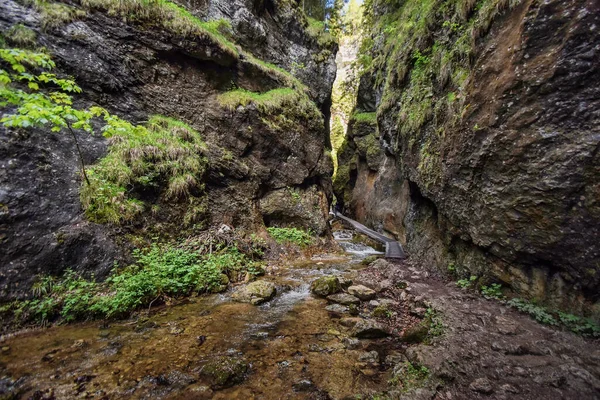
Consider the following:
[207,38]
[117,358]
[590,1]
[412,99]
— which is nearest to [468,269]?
[590,1]

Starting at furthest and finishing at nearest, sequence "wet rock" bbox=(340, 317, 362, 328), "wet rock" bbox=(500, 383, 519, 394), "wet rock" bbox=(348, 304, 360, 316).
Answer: "wet rock" bbox=(348, 304, 360, 316) < "wet rock" bbox=(340, 317, 362, 328) < "wet rock" bbox=(500, 383, 519, 394)

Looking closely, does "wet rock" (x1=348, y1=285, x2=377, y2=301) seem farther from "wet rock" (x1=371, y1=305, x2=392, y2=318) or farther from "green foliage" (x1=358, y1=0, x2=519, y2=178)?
"green foliage" (x1=358, y1=0, x2=519, y2=178)

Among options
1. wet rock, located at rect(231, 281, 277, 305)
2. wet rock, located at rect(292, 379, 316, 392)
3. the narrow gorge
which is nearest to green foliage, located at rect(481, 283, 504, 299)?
the narrow gorge

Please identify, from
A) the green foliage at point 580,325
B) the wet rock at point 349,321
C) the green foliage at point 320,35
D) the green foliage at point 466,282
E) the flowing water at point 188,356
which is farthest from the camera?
the green foliage at point 320,35

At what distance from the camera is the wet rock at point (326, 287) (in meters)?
5.24

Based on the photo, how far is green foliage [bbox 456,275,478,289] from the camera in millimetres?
5188

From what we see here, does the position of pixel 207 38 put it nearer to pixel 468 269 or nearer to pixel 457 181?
pixel 457 181

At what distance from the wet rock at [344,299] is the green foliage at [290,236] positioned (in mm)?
4052

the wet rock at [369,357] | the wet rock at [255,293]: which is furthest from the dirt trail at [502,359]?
the wet rock at [255,293]

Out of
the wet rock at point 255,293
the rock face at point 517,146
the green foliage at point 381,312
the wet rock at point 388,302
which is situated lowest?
the wet rock at point 255,293

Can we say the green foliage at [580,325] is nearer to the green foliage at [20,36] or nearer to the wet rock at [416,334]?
the wet rock at [416,334]

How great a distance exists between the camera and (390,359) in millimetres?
3090

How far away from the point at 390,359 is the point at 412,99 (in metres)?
8.22

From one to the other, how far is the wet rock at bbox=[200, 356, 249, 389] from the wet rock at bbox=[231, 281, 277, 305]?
1.72 metres
